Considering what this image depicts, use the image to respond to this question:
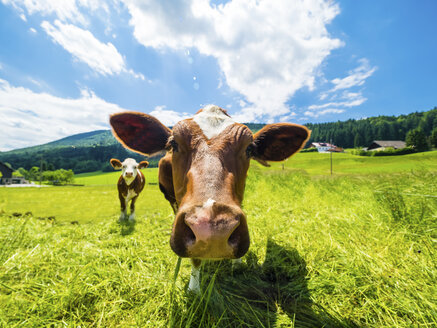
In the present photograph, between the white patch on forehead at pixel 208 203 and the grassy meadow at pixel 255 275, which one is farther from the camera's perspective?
the grassy meadow at pixel 255 275

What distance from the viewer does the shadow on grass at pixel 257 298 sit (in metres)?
1.74

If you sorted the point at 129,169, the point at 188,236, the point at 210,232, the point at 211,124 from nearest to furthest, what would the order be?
the point at 210,232, the point at 188,236, the point at 211,124, the point at 129,169

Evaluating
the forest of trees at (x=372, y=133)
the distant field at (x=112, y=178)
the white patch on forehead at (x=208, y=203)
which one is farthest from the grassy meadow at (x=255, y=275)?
the forest of trees at (x=372, y=133)

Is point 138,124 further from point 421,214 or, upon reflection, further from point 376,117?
point 376,117

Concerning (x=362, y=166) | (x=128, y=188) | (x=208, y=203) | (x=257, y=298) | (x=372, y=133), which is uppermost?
(x=372, y=133)

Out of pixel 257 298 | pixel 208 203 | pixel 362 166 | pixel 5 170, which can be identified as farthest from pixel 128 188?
pixel 5 170

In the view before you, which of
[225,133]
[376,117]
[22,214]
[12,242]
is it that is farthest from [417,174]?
[376,117]

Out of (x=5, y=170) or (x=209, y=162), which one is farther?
(x=5, y=170)

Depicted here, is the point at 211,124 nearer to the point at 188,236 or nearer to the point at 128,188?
the point at 188,236

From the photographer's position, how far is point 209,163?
1.69 meters

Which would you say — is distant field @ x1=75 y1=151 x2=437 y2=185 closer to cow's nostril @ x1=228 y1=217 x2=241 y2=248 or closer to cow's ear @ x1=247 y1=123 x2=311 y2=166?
cow's ear @ x1=247 y1=123 x2=311 y2=166

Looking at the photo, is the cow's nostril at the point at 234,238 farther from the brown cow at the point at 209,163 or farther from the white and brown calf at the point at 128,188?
the white and brown calf at the point at 128,188

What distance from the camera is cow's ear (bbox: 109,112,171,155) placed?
2551 mm

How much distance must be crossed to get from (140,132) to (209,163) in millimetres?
1611
